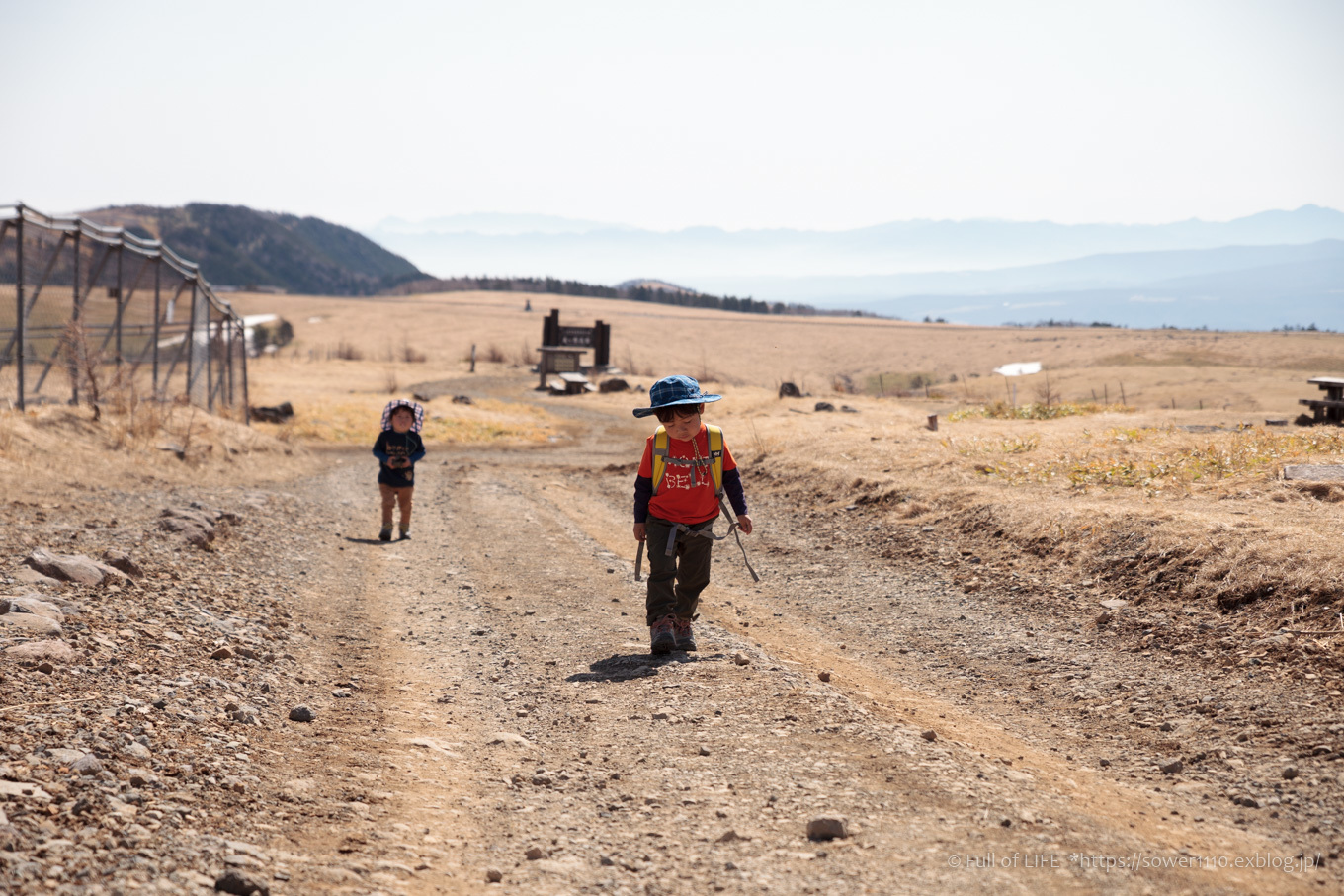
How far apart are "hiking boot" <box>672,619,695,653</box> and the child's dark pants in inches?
2.2

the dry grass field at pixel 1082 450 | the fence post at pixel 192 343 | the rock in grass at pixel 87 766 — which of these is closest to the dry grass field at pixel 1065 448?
the dry grass field at pixel 1082 450

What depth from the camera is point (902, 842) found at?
3.33 m

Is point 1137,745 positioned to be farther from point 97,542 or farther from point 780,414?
point 780,414

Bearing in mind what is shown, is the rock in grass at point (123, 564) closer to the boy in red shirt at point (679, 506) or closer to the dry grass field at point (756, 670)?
the dry grass field at point (756, 670)

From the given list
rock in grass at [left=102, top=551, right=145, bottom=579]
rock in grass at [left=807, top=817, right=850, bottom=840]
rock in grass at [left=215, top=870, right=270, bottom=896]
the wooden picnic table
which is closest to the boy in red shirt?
rock in grass at [left=807, top=817, right=850, bottom=840]

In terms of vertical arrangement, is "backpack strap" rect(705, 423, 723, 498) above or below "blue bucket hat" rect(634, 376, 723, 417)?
below

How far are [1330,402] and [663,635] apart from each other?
15.1 m

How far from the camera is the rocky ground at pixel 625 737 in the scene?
3.19 m

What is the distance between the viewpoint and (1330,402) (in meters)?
15.9

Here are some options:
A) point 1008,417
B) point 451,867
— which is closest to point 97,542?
point 451,867

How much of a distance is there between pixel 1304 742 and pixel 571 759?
10.9 feet

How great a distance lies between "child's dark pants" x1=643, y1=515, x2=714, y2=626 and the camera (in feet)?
19.4

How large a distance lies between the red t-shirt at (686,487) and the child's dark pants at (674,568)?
0.27 ft

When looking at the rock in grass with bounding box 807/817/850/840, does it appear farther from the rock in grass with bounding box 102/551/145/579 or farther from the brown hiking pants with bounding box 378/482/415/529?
the brown hiking pants with bounding box 378/482/415/529
